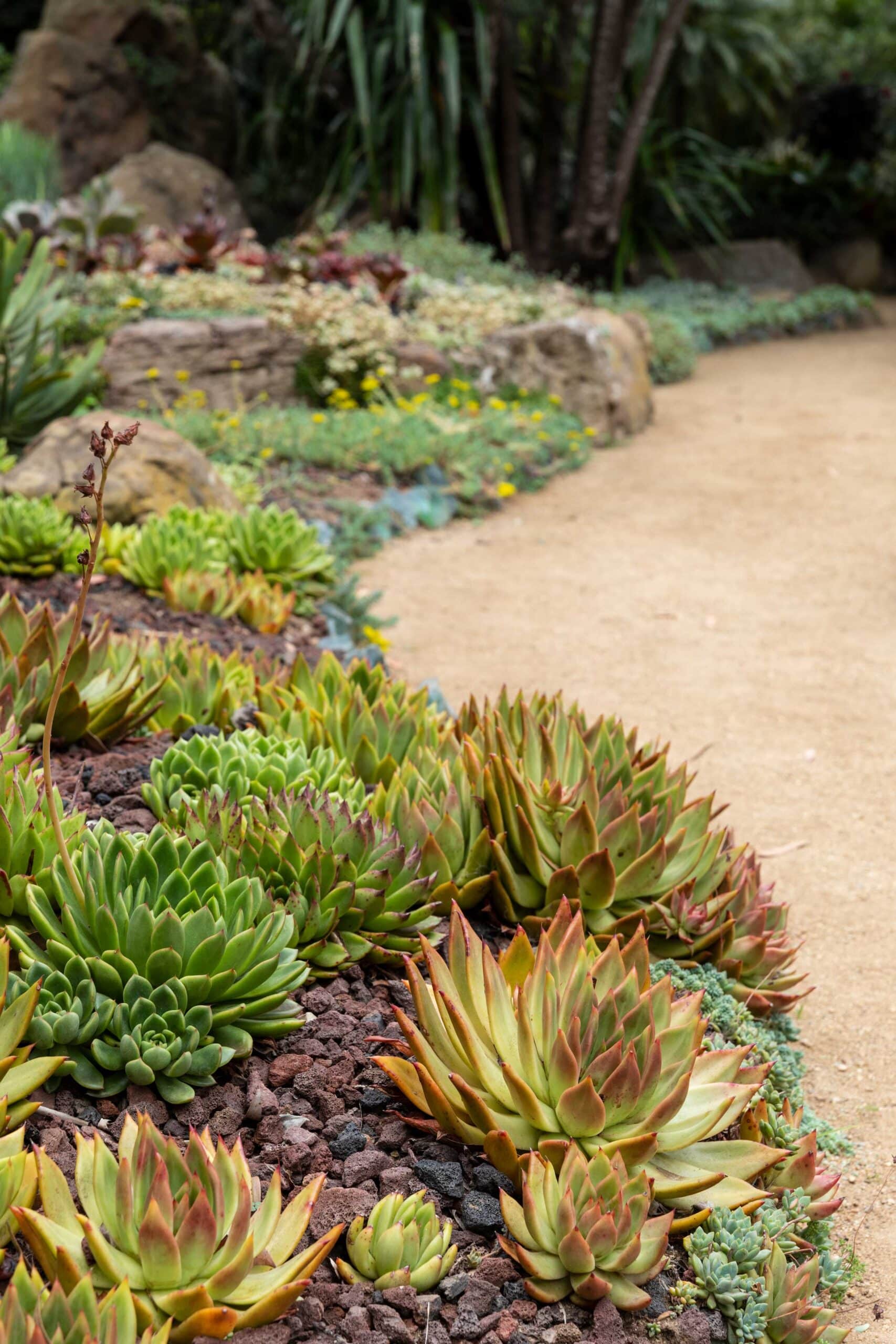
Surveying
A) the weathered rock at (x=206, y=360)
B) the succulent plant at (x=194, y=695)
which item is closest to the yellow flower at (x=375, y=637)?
the succulent plant at (x=194, y=695)

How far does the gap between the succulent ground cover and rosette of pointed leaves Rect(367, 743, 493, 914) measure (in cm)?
1

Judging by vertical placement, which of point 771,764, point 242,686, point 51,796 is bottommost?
point 771,764

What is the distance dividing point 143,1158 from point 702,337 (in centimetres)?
1092

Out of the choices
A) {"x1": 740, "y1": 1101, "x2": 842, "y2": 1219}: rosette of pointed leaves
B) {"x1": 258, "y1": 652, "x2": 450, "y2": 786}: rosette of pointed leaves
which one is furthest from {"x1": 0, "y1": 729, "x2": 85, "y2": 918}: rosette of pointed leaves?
{"x1": 740, "y1": 1101, "x2": 842, "y2": 1219}: rosette of pointed leaves

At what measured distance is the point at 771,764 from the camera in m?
4.05

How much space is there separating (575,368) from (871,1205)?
694 cm

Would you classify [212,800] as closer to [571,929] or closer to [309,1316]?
[571,929]

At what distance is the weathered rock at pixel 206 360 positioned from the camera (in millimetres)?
7363

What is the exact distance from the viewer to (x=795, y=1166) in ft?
6.81

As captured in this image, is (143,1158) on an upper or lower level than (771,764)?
upper

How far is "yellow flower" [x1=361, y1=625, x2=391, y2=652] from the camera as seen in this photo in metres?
4.56

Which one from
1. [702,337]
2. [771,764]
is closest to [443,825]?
[771,764]

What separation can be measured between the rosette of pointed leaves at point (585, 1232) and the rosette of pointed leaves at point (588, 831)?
0.76m

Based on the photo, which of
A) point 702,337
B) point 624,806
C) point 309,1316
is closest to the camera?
point 309,1316
